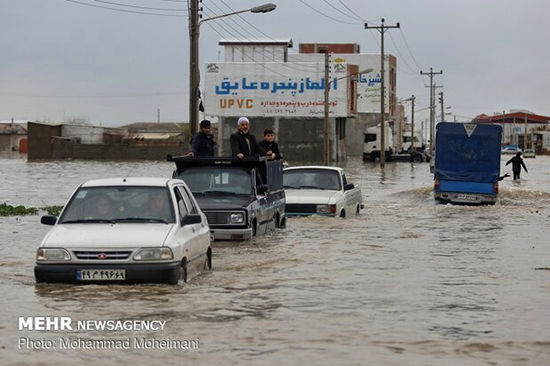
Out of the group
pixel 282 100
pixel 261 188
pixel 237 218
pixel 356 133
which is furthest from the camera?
pixel 356 133

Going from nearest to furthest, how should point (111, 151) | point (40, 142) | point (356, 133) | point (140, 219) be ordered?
point (140, 219)
point (111, 151)
point (40, 142)
point (356, 133)

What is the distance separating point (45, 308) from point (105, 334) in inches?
79.7

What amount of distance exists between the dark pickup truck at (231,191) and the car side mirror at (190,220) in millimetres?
5146

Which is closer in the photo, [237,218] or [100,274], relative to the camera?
[100,274]

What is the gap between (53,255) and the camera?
12.9 m

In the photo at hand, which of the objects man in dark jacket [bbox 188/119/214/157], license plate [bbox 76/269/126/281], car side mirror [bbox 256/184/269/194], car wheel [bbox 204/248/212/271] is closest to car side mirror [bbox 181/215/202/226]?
license plate [bbox 76/269/126/281]

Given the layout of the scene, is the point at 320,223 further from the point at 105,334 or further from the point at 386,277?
the point at 105,334

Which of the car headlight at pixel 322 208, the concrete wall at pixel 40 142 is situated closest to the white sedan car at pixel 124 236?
the car headlight at pixel 322 208

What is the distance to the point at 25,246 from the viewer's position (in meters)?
20.3

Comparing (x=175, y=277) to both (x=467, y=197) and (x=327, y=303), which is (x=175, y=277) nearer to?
(x=327, y=303)

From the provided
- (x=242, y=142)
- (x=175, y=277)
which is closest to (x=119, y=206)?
(x=175, y=277)

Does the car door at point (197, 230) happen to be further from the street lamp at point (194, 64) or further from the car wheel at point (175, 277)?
the street lamp at point (194, 64)

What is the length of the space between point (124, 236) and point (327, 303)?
2.41 m

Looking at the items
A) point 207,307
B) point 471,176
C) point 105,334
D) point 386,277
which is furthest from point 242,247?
point 471,176
